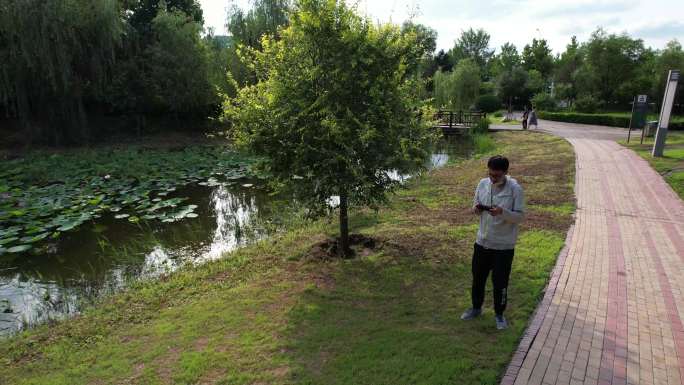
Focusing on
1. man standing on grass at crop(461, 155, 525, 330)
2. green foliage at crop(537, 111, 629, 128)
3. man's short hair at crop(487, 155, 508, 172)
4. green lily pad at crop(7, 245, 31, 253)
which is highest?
man's short hair at crop(487, 155, 508, 172)

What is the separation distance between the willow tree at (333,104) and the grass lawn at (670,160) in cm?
840

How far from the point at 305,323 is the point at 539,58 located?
66.7 m

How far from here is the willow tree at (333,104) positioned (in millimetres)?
6098

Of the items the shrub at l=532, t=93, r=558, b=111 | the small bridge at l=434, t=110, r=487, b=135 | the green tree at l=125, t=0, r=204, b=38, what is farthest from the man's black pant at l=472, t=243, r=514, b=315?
the shrub at l=532, t=93, r=558, b=111

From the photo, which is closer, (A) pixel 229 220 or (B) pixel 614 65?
(A) pixel 229 220

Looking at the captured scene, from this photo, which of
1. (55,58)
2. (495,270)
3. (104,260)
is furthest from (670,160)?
(55,58)

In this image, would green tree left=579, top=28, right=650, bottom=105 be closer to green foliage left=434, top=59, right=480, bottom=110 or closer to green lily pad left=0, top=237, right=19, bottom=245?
green foliage left=434, top=59, right=480, bottom=110

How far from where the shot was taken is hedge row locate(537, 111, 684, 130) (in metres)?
24.9

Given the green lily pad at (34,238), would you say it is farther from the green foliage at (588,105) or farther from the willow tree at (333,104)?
the green foliage at (588,105)

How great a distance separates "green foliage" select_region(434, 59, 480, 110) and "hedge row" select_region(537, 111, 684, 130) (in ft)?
22.9

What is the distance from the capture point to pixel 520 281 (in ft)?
18.6

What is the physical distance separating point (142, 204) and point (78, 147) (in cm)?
1311

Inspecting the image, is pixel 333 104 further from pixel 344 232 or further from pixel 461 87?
pixel 461 87

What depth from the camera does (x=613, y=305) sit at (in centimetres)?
500
